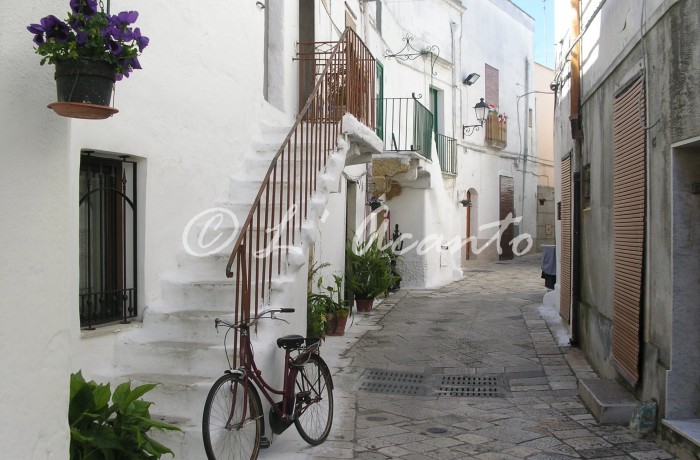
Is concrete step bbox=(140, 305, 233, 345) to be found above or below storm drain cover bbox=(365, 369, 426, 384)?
above

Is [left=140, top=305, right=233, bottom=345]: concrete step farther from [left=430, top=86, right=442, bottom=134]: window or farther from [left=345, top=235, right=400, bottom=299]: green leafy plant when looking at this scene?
[left=430, top=86, right=442, bottom=134]: window

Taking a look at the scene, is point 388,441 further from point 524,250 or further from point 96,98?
point 524,250

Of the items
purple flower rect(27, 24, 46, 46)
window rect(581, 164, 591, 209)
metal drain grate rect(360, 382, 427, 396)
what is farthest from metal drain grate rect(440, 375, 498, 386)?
purple flower rect(27, 24, 46, 46)

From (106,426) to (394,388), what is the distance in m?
3.68

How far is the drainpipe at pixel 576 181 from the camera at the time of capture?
322 inches

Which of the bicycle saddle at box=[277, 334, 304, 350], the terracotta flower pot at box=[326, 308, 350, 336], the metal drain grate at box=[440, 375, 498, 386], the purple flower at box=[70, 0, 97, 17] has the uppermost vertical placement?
the purple flower at box=[70, 0, 97, 17]

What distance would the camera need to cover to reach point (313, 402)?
16.0 ft

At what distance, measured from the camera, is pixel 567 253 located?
946 centimetres

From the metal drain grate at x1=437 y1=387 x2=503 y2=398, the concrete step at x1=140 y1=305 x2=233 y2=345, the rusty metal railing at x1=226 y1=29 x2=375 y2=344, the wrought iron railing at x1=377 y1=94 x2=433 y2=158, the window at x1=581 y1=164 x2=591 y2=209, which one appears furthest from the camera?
the wrought iron railing at x1=377 y1=94 x2=433 y2=158

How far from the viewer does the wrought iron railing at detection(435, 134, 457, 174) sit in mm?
17391

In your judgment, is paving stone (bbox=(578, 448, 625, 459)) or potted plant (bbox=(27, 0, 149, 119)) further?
paving stone (bbox=(578, 448, 625, 459))

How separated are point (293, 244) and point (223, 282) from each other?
0.63 meters

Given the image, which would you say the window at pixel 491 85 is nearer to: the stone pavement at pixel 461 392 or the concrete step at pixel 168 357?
the stone pavement at pixel 461 392

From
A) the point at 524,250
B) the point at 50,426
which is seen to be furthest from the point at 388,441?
the point at 524,250
